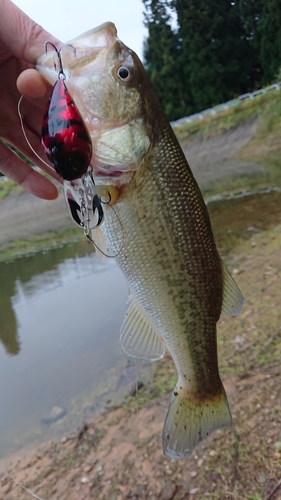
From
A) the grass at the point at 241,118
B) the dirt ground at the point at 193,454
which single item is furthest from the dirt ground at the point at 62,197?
the dirt ground at the point at 193,454

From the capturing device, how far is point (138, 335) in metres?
1.52

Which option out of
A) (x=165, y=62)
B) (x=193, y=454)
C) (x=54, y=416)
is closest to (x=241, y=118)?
(x=165, y=62)

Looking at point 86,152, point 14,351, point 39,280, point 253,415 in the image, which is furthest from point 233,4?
point 86,152

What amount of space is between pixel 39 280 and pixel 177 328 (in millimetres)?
6257

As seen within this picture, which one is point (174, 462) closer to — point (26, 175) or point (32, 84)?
point (26, 175)

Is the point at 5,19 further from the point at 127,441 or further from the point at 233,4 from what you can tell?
the point at 233,4

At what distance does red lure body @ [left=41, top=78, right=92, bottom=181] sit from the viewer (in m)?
1.02

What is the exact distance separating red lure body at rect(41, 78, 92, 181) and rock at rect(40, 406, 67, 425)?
321cm

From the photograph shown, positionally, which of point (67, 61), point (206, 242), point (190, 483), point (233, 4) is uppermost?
point (233, 4)

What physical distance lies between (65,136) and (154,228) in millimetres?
428

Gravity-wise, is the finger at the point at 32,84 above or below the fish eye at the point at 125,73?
above

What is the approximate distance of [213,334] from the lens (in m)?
1.51

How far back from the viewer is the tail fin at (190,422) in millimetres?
1522

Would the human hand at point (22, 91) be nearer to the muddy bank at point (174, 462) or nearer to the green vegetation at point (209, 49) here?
the muddy bank at point (174, 462)
